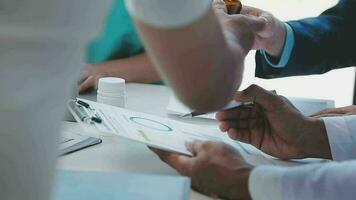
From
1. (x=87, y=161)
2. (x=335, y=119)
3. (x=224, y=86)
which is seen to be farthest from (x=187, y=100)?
(x=335, y=119)

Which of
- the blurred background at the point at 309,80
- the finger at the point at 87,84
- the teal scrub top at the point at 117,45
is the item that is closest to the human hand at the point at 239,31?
the finger at the point at 87,84

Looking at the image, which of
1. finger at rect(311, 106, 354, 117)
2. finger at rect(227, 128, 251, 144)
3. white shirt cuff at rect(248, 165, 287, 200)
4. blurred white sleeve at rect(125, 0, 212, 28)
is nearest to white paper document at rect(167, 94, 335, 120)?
finger at rect(311, 106, 354, 117)

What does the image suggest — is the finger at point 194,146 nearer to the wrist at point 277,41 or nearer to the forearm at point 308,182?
the forearm at point 308,182

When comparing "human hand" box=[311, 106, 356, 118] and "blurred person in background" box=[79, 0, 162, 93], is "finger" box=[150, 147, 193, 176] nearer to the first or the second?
"human hand" box=[311, 106, 356, 118]

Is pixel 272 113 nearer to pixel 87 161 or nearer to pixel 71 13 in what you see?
pixel 87 161

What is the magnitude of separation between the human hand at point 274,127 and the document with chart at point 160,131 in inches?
0.7

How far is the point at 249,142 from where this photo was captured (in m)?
1.02

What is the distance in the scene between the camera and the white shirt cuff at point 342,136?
0.96m

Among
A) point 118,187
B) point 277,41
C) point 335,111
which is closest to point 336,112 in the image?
point 335,111

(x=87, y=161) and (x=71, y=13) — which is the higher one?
(x=71, y=13)

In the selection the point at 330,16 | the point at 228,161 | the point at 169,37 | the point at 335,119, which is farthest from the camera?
the point at 330,16

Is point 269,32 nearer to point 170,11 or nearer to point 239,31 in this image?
point 239,31

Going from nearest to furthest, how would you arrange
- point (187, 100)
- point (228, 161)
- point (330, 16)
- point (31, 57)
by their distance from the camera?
point (31, 57) < point (187, 100) < point (228, 161) < point (330, 16)

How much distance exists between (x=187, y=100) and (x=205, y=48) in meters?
0.13
